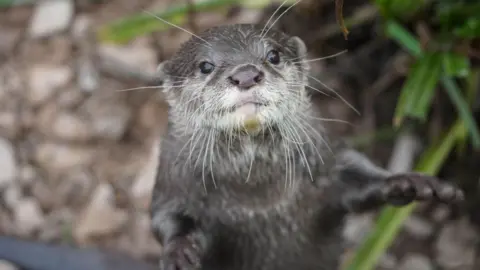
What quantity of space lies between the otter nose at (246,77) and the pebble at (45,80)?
1.32 meters

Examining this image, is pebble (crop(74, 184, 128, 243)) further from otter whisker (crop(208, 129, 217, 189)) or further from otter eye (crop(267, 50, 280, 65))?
otter eye (crop(267, 50, 280, 65))

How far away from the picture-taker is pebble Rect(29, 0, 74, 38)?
2.63 m

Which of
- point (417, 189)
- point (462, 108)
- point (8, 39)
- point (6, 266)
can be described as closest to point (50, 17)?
point (8, 39)

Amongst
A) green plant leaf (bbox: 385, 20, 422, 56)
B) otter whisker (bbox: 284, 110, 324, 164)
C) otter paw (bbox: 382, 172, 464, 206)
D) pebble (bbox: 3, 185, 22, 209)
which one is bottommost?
pebble (bbox: 3, 185, 22, 209)

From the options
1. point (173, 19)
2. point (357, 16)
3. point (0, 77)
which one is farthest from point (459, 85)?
point (0, 77)

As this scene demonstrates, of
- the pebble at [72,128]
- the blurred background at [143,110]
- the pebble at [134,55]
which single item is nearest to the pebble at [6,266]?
the blurred background at [143,110]

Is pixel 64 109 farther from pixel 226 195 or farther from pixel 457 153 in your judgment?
pixel 457 153

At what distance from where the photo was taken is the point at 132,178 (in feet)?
8.03

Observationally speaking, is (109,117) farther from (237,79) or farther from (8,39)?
(237,79)

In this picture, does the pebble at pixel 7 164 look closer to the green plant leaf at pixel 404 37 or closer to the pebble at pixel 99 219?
the pebble at pixel 99 219

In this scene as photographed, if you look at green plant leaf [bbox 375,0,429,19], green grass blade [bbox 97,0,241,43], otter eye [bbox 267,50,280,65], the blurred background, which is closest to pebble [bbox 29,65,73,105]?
the blurred background

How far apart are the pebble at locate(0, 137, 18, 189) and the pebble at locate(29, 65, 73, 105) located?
17cm

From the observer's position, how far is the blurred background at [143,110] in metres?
2.30

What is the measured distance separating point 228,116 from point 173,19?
983 millimetres
